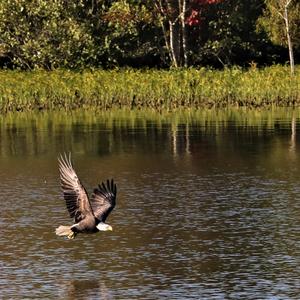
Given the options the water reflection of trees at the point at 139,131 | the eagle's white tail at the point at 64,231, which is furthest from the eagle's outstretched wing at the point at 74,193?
the water reflection of trees at the point at 139,131

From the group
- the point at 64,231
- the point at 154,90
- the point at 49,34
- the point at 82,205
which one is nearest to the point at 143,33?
the point at 49,34

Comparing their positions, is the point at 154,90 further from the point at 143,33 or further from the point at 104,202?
the point at 104,202

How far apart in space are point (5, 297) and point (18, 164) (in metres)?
15.3

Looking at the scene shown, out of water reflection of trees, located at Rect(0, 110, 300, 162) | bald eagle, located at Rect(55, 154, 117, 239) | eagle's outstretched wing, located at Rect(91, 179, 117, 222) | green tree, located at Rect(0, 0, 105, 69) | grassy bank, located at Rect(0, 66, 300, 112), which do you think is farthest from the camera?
green tree, located at Rect(0, 0, 105, 69)

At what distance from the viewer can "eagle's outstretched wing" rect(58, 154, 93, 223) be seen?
1669 cm

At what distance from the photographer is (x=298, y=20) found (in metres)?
55.8

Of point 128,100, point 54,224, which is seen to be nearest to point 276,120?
point 128,100

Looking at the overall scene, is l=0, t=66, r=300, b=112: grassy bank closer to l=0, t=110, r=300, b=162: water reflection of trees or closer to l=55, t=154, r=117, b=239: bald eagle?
l=0, t=110, r=300, b=162: water reflection of trees

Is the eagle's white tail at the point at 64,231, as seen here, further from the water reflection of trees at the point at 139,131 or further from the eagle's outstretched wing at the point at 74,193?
the water reflection of trees at the point at 139,131

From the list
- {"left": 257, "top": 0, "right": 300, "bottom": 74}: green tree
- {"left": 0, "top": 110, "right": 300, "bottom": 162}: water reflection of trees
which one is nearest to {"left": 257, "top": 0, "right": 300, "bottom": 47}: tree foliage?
{"left": 257, "top": 0, "right": 300, "bottom": 74}: green tree

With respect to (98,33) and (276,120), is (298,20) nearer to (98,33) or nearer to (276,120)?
(98,33)

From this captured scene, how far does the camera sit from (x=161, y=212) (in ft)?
75.2

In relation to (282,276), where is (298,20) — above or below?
above

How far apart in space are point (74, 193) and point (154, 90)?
29.6m
